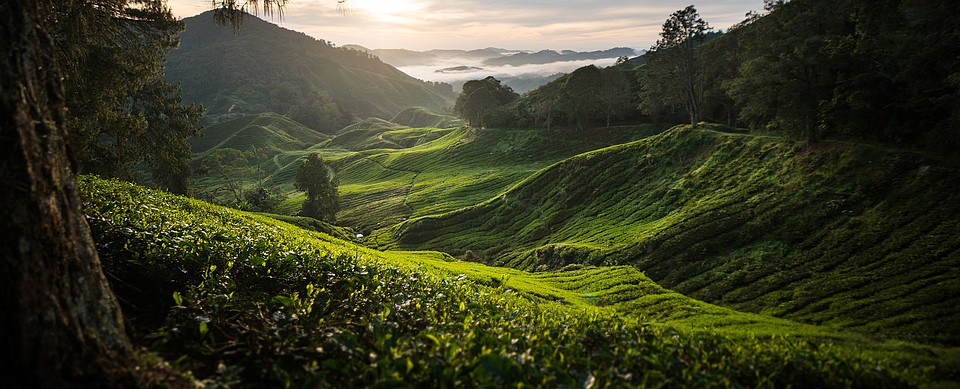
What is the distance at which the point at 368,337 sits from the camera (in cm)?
643

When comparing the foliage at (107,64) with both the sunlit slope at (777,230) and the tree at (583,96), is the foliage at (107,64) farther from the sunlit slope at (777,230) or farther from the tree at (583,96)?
the tree at (583,96)

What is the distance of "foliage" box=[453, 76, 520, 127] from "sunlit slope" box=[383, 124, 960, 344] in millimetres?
73367

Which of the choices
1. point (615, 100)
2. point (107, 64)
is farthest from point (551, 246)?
point (615, 100)

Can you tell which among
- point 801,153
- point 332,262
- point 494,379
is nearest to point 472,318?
point 494,379

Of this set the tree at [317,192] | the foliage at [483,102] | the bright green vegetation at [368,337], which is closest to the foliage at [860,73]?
the bright green vegetation at [368,337]

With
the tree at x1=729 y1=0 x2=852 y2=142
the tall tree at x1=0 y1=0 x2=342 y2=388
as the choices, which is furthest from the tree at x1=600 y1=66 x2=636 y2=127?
the tall tree at x1=0 y1=0 x2=342 y2=388

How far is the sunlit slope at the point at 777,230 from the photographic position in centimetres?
2078

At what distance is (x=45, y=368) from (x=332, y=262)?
5730 millimetres

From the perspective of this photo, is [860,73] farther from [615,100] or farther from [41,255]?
[615,100]

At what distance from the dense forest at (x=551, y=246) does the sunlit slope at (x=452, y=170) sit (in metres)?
2.47

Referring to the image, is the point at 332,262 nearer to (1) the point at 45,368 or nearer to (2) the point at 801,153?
(1) the point at 45,368

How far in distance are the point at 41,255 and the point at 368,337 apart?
3.85m

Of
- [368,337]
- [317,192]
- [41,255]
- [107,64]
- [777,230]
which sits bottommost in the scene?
[317,192]

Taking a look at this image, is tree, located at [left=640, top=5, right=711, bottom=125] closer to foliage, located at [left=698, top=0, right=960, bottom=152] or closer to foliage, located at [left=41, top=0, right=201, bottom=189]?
foliage, located at [left=698, top=0, right=960, bottom=152]
